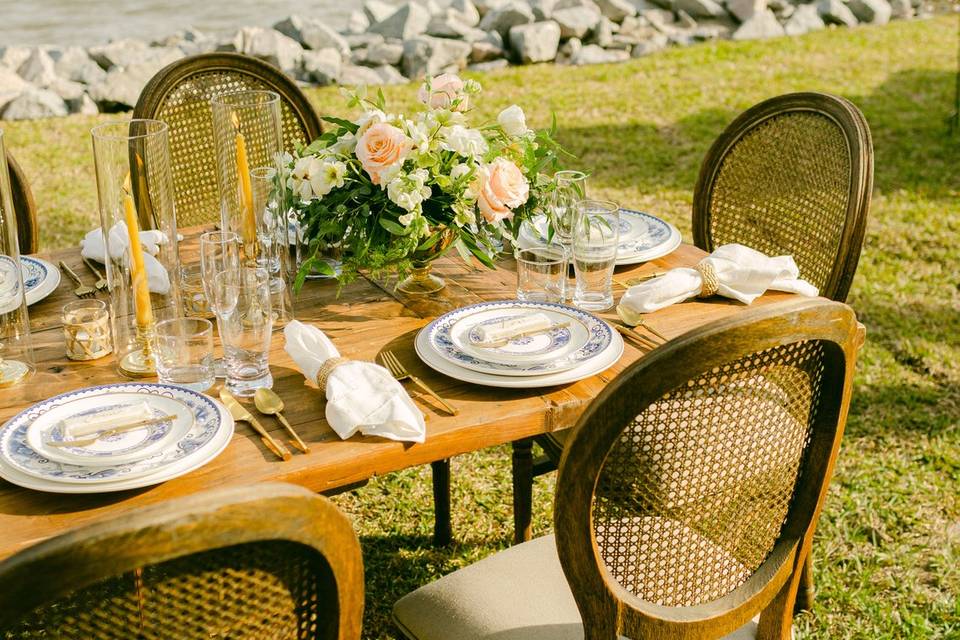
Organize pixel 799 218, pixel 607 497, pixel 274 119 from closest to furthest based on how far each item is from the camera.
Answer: pixel 607 497, pixel 274 119, pixel 799 218

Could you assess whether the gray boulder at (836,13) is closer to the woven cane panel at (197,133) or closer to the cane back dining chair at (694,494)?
the woven cane panel at (197,133)

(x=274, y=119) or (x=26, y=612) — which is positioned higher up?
(x=274, y=119)

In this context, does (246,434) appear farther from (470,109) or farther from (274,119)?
A: (470,109)

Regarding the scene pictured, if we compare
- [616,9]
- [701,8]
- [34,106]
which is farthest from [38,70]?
[701,8]

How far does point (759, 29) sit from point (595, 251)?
775 cm

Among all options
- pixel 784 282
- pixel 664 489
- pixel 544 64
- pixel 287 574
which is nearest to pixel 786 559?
pixel 664 489

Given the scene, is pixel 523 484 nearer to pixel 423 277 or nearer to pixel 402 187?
pixel 423 277

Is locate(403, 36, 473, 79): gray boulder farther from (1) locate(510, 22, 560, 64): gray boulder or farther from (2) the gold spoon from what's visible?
(2) the gold spoon

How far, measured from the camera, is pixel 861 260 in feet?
15.1

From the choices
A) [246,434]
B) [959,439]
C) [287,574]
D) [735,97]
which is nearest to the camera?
[287,574]

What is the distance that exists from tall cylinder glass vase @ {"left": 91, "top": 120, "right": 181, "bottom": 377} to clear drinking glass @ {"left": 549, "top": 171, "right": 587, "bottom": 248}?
0.73 meters

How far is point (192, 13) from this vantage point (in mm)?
10883

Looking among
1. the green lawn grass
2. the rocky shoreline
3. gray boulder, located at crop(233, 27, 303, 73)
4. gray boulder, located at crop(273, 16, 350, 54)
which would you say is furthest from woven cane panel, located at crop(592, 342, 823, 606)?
gray boulder, located at crop(273, 16, 350, 54)

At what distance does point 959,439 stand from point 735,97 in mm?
4263
